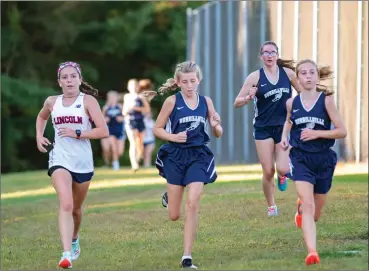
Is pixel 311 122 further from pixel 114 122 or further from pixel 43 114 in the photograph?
pixel 114 122

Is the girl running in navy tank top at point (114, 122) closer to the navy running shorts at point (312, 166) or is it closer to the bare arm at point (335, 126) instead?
the navy running shorts at point (312, 166)

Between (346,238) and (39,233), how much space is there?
493cm

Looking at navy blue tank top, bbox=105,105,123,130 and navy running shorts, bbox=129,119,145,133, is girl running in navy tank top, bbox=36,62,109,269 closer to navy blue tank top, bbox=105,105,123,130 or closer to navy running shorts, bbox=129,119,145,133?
navy running shorts, bbox=129,119,145,133

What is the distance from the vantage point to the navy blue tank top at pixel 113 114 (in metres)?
29.5

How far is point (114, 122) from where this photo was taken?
29.4 metres

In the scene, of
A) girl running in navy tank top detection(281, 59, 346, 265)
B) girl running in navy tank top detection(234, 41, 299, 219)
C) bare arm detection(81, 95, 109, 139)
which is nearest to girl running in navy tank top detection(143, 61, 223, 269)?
bare arm detection(81, 95, 109, 139)

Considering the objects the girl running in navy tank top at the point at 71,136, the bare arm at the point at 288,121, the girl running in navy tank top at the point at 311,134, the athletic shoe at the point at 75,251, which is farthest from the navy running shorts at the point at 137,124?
the girl running in navy tank top at the point at 311,134

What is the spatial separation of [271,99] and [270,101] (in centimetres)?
3

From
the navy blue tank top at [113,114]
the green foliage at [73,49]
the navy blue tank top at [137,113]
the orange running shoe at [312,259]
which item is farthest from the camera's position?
the green foliage at [73,49]

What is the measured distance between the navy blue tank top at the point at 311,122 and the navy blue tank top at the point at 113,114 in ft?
59.8

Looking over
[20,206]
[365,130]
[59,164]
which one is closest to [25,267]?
[59,164]

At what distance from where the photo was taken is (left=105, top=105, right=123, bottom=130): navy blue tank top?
29.5 metres

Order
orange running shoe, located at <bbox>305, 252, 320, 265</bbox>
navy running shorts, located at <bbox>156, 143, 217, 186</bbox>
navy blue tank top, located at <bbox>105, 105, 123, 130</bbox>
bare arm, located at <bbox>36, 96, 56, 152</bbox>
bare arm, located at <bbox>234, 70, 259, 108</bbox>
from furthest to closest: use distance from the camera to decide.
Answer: navy blue tank top, located at <bbox>105, 105, 123, 130</bbox>, bare arm, located at <bbox>234, 70, 259, 108</bbox>, bare arm, located at <bbox>36, 96, 56, 152</bbox>, navy running shorts, located at <bbox>156, 143, 217, 186</bbox>, orange running shoe, located at <bbox>305, 252, 320, 265</bbox>

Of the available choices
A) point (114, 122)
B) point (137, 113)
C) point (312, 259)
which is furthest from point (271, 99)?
point (114, 122)
